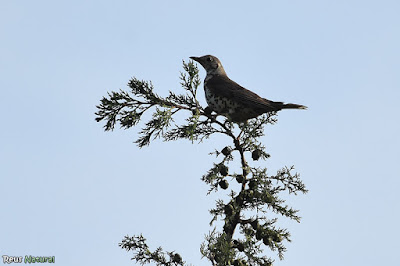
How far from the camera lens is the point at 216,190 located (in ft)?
26.6

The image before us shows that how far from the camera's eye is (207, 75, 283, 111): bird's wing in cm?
866

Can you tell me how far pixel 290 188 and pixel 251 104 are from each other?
1572 millimetres

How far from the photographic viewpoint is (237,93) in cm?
894

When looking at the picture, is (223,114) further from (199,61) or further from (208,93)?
(199,61)

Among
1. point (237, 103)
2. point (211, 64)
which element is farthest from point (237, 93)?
point (211, 64)

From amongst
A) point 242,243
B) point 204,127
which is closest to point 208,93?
point 204,127

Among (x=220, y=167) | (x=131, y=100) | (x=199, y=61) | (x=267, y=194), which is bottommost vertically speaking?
(x=267, y=194)

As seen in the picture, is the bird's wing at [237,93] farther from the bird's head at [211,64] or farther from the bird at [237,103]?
the bird's head at [211,64]

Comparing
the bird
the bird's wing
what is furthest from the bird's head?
the bird

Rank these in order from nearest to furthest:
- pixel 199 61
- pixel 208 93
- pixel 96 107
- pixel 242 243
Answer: pixel 242 243, pixel 96 107, pixel 208 93, pixel 199 61

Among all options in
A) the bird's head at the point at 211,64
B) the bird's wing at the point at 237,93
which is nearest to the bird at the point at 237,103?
the bird's wing at the point at 237,93

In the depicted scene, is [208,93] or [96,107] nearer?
[96,107]

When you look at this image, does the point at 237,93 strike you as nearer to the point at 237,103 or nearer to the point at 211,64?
the point at 237,103

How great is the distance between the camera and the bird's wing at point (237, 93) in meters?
8.66
